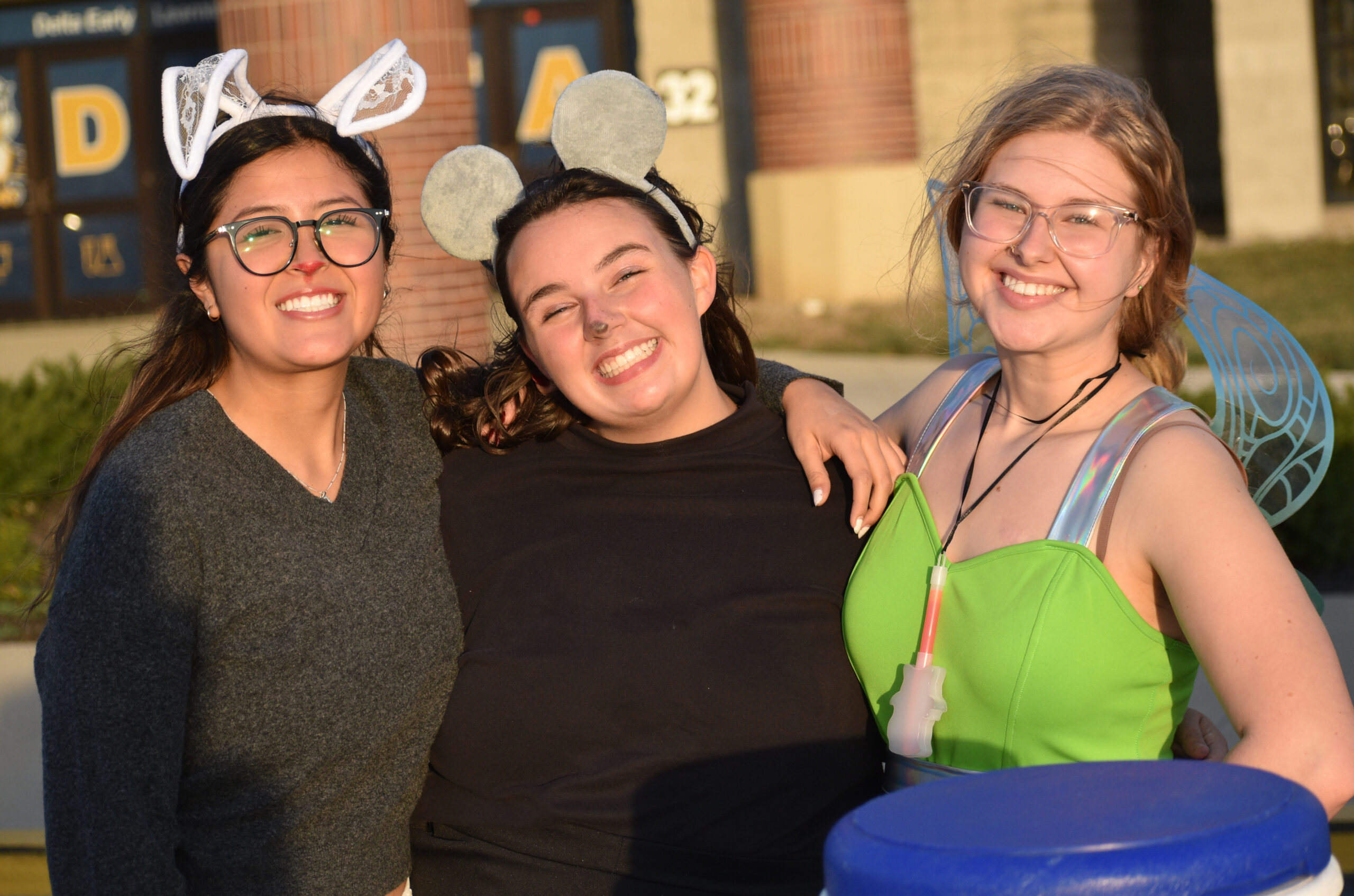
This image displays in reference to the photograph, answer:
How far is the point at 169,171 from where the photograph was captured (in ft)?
8.02

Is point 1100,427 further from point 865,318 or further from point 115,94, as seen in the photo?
point 115,94

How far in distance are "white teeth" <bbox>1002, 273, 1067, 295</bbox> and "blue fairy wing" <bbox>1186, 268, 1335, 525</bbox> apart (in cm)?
53

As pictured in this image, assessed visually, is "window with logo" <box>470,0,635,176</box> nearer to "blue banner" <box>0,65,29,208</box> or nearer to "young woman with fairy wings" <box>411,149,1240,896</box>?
"blue banner" <box>0,65,29,208</box>

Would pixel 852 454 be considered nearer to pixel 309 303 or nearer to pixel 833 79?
pixel 309 303

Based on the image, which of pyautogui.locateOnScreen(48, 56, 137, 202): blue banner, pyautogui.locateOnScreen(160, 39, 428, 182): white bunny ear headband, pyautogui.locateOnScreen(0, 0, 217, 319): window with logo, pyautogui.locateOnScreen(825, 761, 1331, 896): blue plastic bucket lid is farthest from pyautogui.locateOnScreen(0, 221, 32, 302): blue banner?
pyautogui.locateOnScreen(825, 761, 1331, 896): blue plastic bucket lid

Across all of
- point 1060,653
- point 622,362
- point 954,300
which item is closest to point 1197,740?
point 1060,653

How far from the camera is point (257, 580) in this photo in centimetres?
204

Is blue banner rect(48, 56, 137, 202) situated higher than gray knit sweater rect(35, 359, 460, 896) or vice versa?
blue banner rect(48, 56, 137, 202)

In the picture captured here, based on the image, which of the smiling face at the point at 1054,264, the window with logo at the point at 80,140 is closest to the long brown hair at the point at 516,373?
the smiling face at the point at 1054,264

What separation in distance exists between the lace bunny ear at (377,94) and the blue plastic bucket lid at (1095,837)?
5.30 feet

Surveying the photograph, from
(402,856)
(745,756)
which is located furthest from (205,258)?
(745,756)

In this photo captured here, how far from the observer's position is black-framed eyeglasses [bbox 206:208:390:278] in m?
2.21

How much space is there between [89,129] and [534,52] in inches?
187

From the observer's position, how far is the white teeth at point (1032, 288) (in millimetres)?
2170
